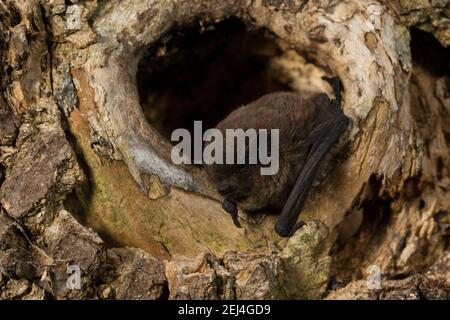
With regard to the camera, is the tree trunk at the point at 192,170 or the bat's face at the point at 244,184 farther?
the bat's face at the point at 244,184

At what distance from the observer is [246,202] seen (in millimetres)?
5262

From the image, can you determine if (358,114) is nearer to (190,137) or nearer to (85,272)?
(190,137)

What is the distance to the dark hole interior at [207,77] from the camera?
6.47 meters

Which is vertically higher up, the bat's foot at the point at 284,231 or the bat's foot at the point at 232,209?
the bat's foot at the point at 232,209

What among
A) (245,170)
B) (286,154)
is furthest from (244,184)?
(286,154)

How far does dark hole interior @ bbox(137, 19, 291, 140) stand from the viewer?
6.47 m

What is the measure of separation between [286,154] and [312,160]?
1.14 feet

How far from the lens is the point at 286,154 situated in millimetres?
5578

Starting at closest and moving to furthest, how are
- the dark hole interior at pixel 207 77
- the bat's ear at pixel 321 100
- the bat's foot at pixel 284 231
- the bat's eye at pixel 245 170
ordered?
1. the bat's foot at pixel 284 231
2. the bat's eye at pixel 245 170
3. the bat's ear at pixel 321 100
4. the dark hole interior at pixel 207 77
